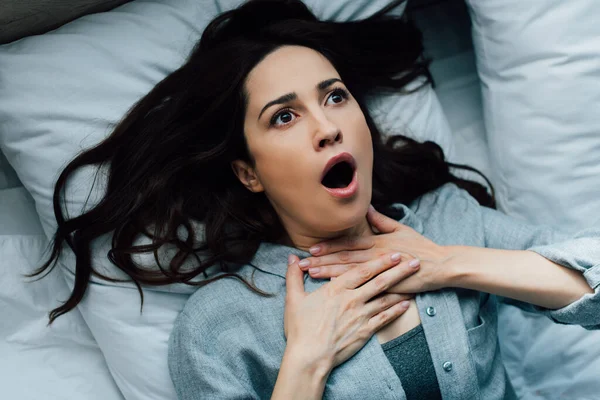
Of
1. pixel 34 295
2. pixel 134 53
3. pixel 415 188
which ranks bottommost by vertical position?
pixel 34 295

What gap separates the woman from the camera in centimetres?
115

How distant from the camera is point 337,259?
1.26m

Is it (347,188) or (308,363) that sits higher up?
(347,188)

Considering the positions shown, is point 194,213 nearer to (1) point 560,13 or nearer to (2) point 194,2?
(2) point 194,2

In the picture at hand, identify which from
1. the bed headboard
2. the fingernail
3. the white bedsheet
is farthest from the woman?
the bed headboard

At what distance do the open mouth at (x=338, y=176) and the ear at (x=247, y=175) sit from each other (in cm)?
12

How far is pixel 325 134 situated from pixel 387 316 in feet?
1.11

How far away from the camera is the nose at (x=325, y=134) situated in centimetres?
111

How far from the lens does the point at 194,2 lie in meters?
1.41

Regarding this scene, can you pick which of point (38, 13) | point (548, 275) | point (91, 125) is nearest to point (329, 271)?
point (548, 275)

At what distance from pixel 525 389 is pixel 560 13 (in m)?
0.78

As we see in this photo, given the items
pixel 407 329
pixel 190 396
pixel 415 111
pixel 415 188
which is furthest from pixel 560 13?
pixel 190 396

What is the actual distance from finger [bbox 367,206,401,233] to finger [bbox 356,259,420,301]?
0.34 feet

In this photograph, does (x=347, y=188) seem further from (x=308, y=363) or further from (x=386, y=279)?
(x=308, y=363)
